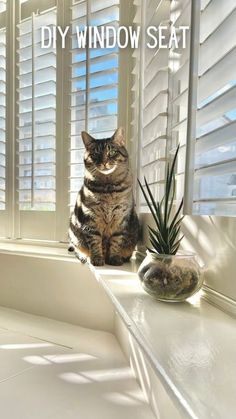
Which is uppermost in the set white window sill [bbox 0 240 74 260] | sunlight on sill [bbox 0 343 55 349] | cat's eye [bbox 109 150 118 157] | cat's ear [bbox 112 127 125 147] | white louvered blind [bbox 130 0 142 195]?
white louvered blind [bbox 130 0 142 195]

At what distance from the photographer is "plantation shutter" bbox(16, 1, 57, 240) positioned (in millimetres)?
1493

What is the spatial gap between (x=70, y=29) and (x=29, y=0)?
367 millimetres

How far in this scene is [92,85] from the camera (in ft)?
4.42

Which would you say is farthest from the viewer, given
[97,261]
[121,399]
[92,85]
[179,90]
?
[92,85]

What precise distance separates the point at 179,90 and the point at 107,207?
41 centimetres

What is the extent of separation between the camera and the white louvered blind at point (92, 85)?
51.2 inches

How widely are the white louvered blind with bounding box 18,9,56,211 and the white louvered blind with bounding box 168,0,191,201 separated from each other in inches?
29.3

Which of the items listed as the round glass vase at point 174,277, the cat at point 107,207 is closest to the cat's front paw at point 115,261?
the cat at point 107,207

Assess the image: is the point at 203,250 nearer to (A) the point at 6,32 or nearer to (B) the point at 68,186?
(B) the point at 68,186


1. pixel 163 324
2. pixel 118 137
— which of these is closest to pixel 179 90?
pixel 118 137

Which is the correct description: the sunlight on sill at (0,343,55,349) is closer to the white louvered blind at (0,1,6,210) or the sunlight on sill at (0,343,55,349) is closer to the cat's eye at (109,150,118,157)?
the cat's eye at (109,150,118,157)

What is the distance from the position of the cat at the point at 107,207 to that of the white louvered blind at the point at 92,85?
1.04 feet

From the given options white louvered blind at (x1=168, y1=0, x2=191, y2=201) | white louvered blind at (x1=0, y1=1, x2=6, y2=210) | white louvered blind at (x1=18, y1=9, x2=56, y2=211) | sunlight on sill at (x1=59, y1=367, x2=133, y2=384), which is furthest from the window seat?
white louvered blind at (x1=0, y1=1, x2=6, y2=210)

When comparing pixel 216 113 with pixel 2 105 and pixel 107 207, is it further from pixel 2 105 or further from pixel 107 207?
pixel 2 105
